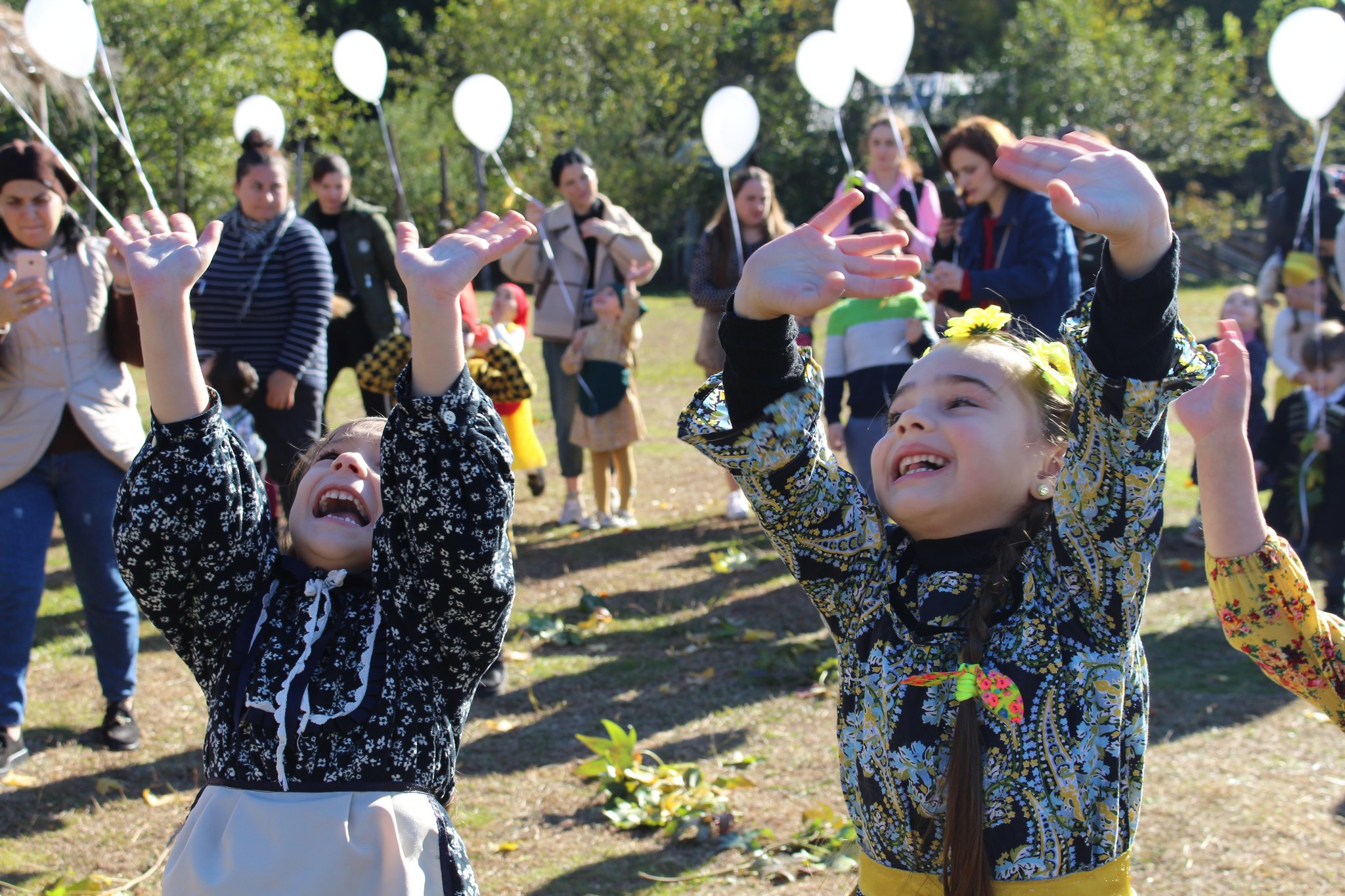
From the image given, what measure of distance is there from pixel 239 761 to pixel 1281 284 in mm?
6457

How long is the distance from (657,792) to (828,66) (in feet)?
15.3

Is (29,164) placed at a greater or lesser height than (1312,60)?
lesser

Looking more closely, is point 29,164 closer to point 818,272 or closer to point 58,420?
point 58,420

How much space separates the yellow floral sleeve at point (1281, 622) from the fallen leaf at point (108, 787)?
3283mm

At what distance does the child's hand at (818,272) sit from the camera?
1.62 m

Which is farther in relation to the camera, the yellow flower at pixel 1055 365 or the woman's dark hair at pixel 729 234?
the woman's dark hair at pixel 729 234

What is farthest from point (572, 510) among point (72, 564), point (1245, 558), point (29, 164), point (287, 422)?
point (1245, 558)

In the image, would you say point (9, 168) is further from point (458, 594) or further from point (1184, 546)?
point (1184, 546)

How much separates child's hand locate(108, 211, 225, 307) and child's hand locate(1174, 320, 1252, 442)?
1.52 m

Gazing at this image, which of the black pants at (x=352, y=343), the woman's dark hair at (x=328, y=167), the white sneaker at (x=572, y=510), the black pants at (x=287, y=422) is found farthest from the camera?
the white sneaker at (x=572, y=510)

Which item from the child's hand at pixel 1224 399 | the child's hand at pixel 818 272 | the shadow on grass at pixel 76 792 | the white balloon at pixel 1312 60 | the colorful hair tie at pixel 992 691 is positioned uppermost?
the white balloon at pixel 1312 60

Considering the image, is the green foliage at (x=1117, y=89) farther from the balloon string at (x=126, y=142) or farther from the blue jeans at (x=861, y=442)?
the balloon string at (x=126, y=142)

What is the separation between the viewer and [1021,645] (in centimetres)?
173

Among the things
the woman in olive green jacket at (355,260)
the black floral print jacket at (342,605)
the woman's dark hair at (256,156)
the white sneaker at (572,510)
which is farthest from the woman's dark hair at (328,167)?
the black floral print jacket at (342,605)
